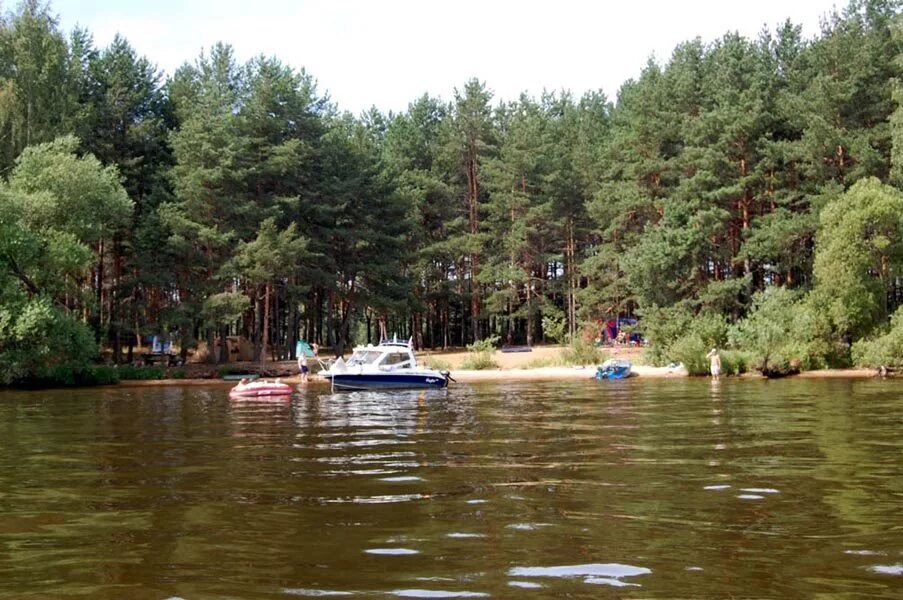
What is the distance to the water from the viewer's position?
286 inches

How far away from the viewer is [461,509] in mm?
10477

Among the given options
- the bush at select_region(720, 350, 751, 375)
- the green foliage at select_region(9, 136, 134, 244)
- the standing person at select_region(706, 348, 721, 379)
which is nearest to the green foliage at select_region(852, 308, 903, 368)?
the bush at select_region(720, 350, 751, 375)

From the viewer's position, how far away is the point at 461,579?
7.28 m

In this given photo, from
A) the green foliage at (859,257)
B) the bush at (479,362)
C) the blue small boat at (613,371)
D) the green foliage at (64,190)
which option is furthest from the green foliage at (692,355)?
the green foliage at (64,190)

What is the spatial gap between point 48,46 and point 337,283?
2470 centimetres

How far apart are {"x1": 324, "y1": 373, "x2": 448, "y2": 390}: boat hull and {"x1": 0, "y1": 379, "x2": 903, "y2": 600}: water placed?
15.8 meters

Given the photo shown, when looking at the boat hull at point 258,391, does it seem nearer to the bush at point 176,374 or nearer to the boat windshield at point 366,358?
the boat windshield at point 366,358

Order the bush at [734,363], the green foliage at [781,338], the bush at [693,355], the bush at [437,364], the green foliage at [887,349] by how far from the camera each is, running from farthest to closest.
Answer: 1. the bush at [437,364]
2. the bush at [693,355]
3. the bush at [734,363]
4. the green foliage at [781,338]
5. the green foliage at [887,349]

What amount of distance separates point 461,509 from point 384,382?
1127 inches

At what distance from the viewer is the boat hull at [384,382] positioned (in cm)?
3841

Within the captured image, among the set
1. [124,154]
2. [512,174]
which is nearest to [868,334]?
[512,174]

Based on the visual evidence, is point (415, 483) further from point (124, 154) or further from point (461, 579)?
point (124, 154)

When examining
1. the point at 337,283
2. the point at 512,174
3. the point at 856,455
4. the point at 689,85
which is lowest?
the point at 856,455

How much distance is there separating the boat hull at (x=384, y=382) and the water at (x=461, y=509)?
15767mm
